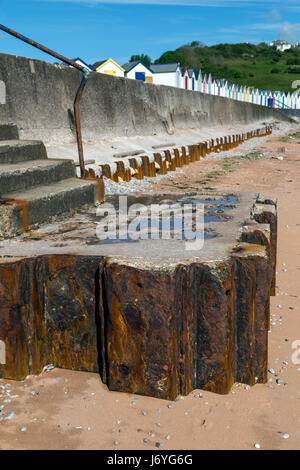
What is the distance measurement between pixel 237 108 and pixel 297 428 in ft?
95.2

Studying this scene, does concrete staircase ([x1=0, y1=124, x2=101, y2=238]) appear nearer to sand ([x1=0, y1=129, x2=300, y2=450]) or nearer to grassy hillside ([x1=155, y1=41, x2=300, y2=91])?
sand ([x1=0, y1=129, x2=300, y2=450])

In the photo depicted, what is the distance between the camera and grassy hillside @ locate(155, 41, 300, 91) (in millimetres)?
110025

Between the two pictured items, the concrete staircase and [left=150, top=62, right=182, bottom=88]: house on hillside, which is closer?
the concrete staircase

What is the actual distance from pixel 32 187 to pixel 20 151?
55cm

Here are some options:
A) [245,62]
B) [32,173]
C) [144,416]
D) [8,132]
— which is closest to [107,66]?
[8,132]

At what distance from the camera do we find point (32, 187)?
3.91 m

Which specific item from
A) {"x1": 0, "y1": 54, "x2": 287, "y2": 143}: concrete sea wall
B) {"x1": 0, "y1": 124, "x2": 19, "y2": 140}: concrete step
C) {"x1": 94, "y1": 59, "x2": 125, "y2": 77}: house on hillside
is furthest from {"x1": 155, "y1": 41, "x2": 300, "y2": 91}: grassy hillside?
{"x1": 0, "y1": 124, "x2": 19, "y2": 140}: concrete step

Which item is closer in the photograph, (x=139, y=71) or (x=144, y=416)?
(x=144, y=416)

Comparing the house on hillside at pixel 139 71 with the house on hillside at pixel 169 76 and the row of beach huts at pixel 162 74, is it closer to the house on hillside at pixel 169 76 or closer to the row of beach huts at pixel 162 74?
the row of beach huts at pixel 162 74

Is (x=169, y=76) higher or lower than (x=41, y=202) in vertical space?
higher

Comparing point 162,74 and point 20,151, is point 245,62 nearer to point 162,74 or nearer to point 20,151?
point 162,74
